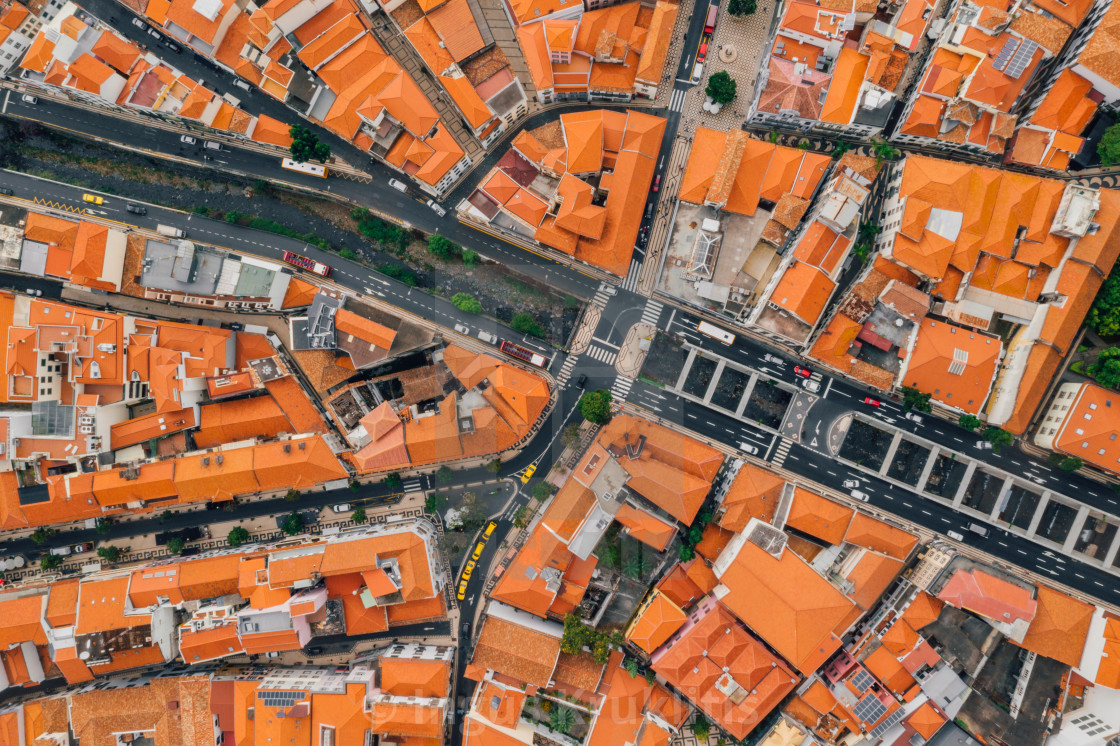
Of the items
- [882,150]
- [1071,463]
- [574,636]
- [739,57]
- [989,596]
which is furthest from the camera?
[739,57]

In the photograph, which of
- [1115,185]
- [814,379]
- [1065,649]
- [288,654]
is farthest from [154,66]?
[1065,649]

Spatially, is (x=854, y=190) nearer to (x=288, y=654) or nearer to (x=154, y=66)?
(x=154, y=66)

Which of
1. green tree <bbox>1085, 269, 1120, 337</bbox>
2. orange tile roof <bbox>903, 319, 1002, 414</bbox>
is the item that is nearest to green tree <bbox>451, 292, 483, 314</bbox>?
orange tile roof <bbox>903, 319, 1002, 414</bbox>

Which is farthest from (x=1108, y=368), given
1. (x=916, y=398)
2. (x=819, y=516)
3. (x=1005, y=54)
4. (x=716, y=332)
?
(x=716, y=332)

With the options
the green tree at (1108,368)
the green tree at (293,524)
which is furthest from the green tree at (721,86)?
the green tree at (293,524)

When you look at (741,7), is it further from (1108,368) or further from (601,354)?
(1108,368)

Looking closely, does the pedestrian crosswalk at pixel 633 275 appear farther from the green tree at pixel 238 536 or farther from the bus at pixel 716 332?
the green tree at pixel 238 536
